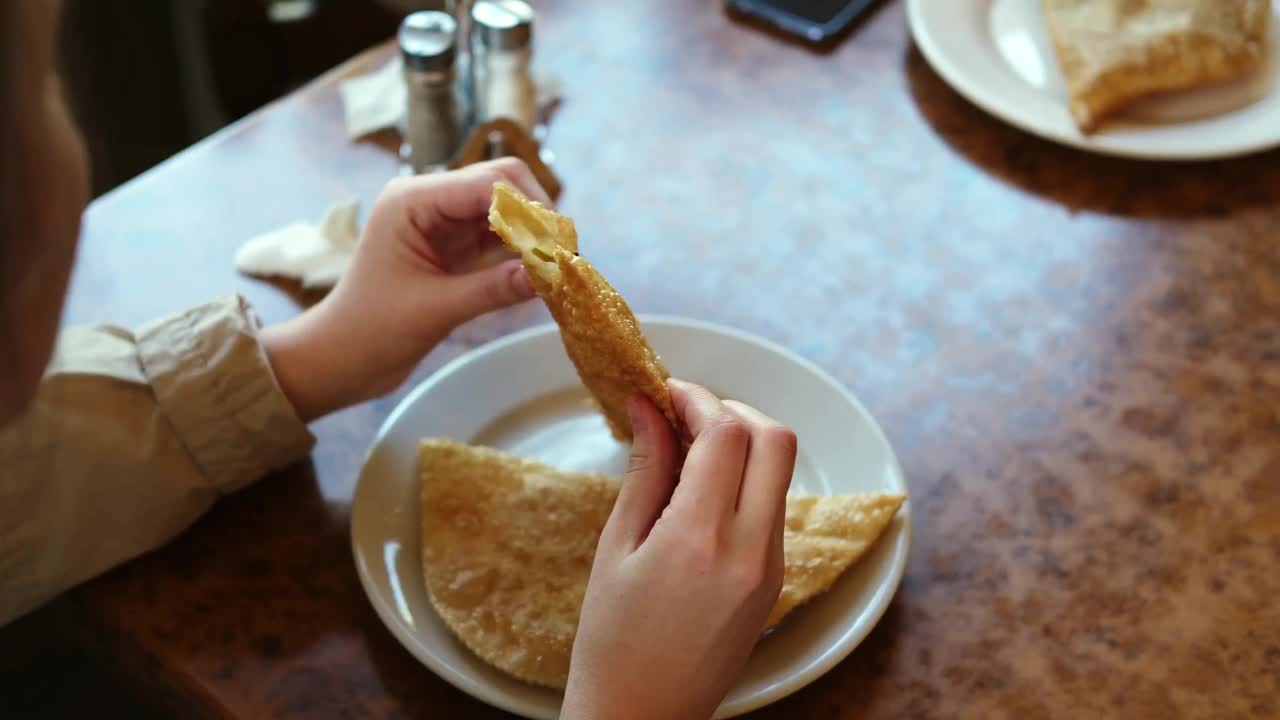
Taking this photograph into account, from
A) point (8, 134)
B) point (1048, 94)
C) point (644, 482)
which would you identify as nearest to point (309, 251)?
point (644, 482)

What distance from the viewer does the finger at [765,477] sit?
0.71m

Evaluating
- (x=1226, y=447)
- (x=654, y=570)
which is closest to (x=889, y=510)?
(x=654, y=570)

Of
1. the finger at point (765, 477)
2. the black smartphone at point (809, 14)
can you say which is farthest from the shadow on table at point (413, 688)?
the black smartphone at point (809, 14)

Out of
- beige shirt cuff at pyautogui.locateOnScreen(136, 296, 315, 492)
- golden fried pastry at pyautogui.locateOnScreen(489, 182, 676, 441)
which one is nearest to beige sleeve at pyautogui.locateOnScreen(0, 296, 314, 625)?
beige shirt cuff at pyautogui.locateOnScreen(136, 296, 315, 492)

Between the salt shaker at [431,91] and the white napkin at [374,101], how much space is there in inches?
2.6

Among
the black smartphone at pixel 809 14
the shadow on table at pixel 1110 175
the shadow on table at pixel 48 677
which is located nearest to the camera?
the shadow on table at pixel 48 677

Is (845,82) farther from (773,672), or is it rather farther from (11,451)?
(11,451)

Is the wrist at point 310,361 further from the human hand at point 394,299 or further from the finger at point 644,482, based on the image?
the finger at point 644,482

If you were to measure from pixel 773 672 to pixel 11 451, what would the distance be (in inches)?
25.1

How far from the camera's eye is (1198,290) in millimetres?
1211

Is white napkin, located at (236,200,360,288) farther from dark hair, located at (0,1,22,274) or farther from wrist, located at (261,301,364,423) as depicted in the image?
dark hair, located at (0,1,22,274)

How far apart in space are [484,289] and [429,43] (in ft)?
1.38

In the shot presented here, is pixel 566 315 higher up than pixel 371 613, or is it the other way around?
pixel 566 315

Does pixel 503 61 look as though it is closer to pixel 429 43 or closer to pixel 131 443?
pixel 429 43
